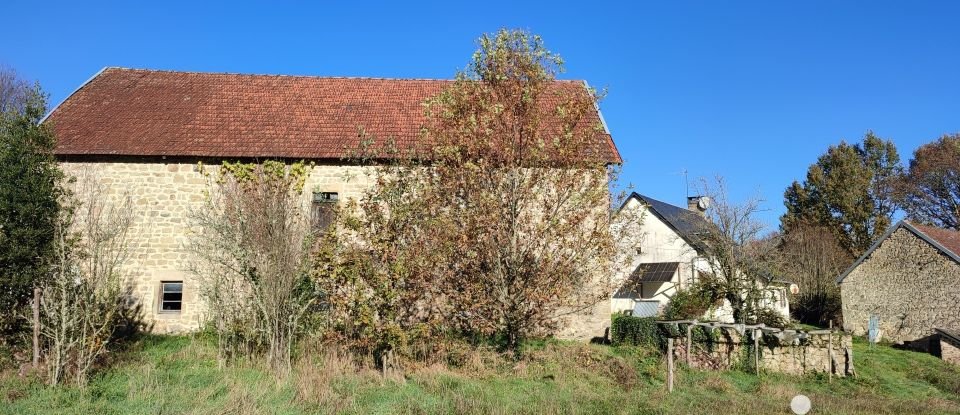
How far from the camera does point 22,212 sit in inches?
453

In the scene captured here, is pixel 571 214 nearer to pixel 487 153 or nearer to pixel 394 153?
pixel 487 153

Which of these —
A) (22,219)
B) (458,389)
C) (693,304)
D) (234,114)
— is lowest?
(458,389)

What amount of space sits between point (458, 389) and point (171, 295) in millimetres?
9010

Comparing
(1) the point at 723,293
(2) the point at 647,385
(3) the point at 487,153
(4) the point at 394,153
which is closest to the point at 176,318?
(4) the point at 394,153

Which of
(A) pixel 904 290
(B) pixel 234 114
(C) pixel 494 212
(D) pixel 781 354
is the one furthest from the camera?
(A) pixel 904 290

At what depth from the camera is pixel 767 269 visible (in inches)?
861

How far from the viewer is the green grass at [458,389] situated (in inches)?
327

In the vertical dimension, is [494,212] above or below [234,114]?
below

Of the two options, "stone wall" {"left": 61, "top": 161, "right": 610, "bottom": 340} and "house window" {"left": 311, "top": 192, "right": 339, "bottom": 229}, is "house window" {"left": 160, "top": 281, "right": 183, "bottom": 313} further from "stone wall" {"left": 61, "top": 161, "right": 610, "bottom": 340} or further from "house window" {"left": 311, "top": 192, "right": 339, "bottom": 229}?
"house window" {"left": 311, "top": 192, "right": 339, "bottom": 229}

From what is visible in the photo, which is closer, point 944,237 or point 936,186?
point 944,237

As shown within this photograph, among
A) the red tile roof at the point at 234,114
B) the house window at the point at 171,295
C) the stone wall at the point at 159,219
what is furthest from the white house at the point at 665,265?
the house window at the point at 171,295

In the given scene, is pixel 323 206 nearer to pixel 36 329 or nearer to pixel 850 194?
pixel 36 329

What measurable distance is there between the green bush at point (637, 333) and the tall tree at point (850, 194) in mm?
27887

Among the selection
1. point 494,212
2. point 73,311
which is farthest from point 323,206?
point 73,311
